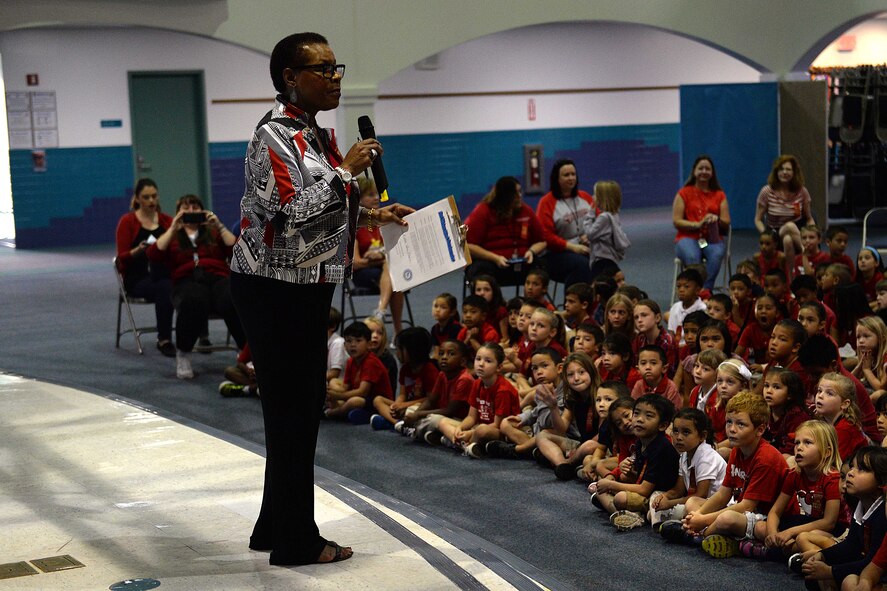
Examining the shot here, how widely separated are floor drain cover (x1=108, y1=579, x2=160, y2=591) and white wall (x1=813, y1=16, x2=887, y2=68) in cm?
1700

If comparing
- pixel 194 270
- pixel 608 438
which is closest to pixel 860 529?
pixel 608 438

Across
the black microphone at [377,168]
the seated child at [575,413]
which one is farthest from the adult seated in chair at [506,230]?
the black microphone at [377,168]

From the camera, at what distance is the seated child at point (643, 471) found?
4.25m

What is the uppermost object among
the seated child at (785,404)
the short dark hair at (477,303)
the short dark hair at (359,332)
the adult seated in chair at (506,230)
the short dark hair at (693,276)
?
the adult seated in chair at (506,230)

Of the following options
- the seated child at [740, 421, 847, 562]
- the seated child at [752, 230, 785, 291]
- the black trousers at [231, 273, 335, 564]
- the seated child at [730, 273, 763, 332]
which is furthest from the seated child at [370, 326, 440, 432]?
the seated child at [752, 230, 785, 291]

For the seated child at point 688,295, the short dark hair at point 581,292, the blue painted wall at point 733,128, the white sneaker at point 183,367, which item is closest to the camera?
the seated child at point 688,295

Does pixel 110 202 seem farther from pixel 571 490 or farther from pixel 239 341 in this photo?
pixel 571 490

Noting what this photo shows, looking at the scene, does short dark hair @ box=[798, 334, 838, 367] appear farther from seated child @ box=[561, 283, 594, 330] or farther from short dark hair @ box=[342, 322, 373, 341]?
short dark hair @ box=[342, 322, 373, 341]

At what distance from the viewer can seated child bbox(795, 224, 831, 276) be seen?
26.8ft

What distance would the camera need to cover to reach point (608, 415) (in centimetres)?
463

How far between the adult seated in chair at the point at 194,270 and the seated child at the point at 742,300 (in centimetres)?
298

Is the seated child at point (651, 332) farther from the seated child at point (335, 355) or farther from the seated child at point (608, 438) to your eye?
the seated child at point (335, 355)

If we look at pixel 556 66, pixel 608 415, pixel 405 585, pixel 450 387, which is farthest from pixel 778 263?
pixel 556 66

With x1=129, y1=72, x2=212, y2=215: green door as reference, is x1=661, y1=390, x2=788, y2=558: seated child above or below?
below
